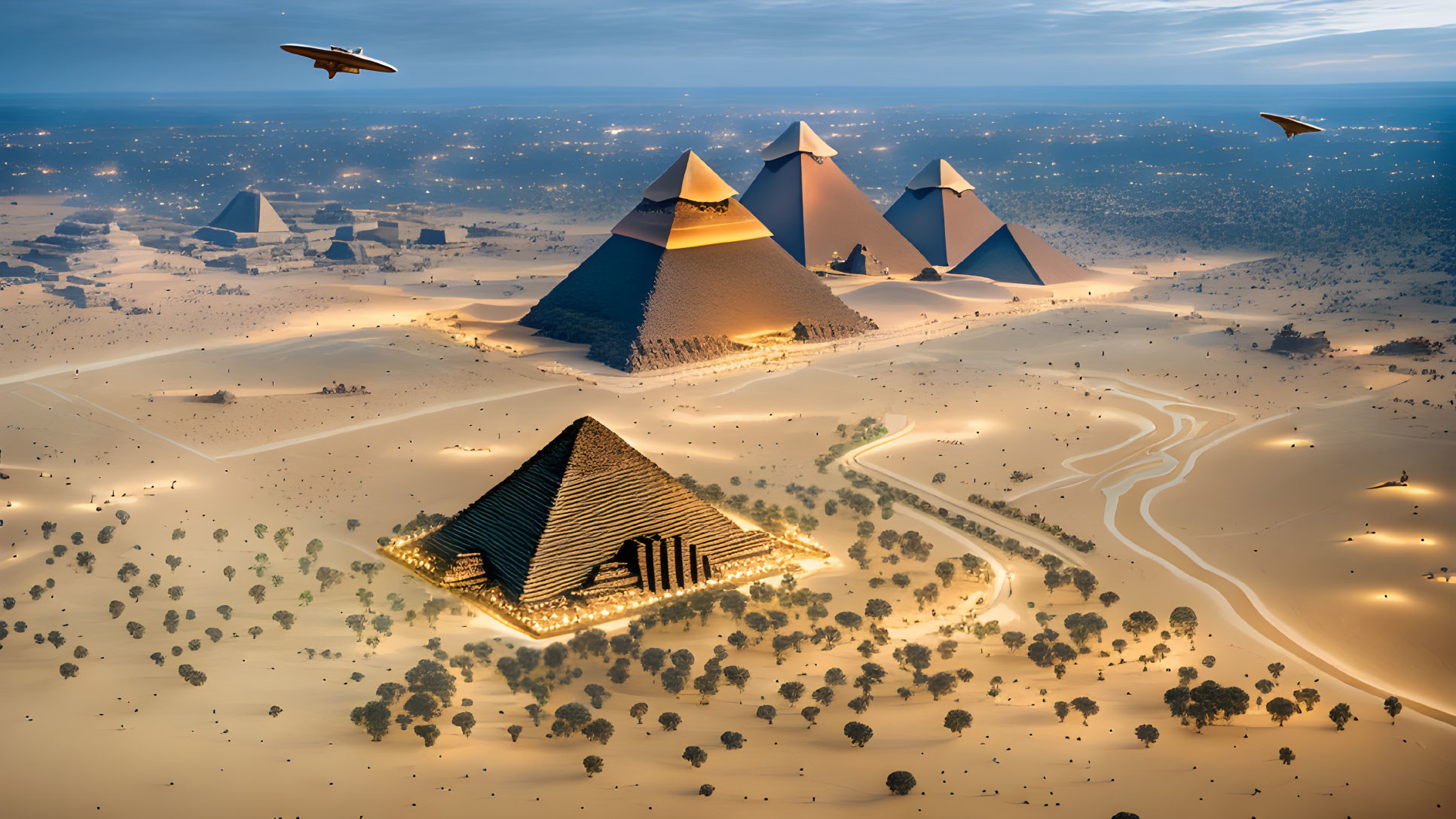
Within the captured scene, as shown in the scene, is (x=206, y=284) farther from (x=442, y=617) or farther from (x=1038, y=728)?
(x=1038, y=728)

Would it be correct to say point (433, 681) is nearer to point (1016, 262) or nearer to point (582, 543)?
point (582, 543)

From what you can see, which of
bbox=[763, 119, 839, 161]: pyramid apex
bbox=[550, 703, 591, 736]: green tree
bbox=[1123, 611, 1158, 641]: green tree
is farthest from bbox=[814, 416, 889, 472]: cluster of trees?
bbox=[763, 119, 839, 161]: pyramid apex

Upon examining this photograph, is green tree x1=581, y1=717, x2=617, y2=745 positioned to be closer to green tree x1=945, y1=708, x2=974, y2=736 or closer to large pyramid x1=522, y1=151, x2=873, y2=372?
green tree x1=945, y1=708, x2=974, y2=736

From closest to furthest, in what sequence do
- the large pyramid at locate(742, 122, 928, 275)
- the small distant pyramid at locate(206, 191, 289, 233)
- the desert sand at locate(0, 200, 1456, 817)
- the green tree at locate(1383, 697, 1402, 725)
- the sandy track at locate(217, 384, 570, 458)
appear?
the desert sand at locate(0, 200, 1456, 817)
the green tree at locate(1383, 697, 1402, 725)
the sandy track at locate(217, 384, 570, 458)
the large pyramid at locate(742, 122, 928, 275)
the small distant pyramid at locate(206, 191, 289, 233)

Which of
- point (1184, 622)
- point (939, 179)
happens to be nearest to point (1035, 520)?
point (1184, 622)

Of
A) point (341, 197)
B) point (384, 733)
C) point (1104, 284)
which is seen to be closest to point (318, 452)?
point (384, 733)

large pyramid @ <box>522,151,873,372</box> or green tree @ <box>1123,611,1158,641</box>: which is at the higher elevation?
large pyramid @ <box>522,151,873,372</box>

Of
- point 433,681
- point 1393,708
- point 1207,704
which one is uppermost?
point 433,681

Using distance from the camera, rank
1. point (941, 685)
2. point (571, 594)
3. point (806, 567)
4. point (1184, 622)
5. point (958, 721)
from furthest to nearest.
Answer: point (806, 567) < point (571, 594) < point (1184, 622) < point (941, 685) < point (958, 721)
